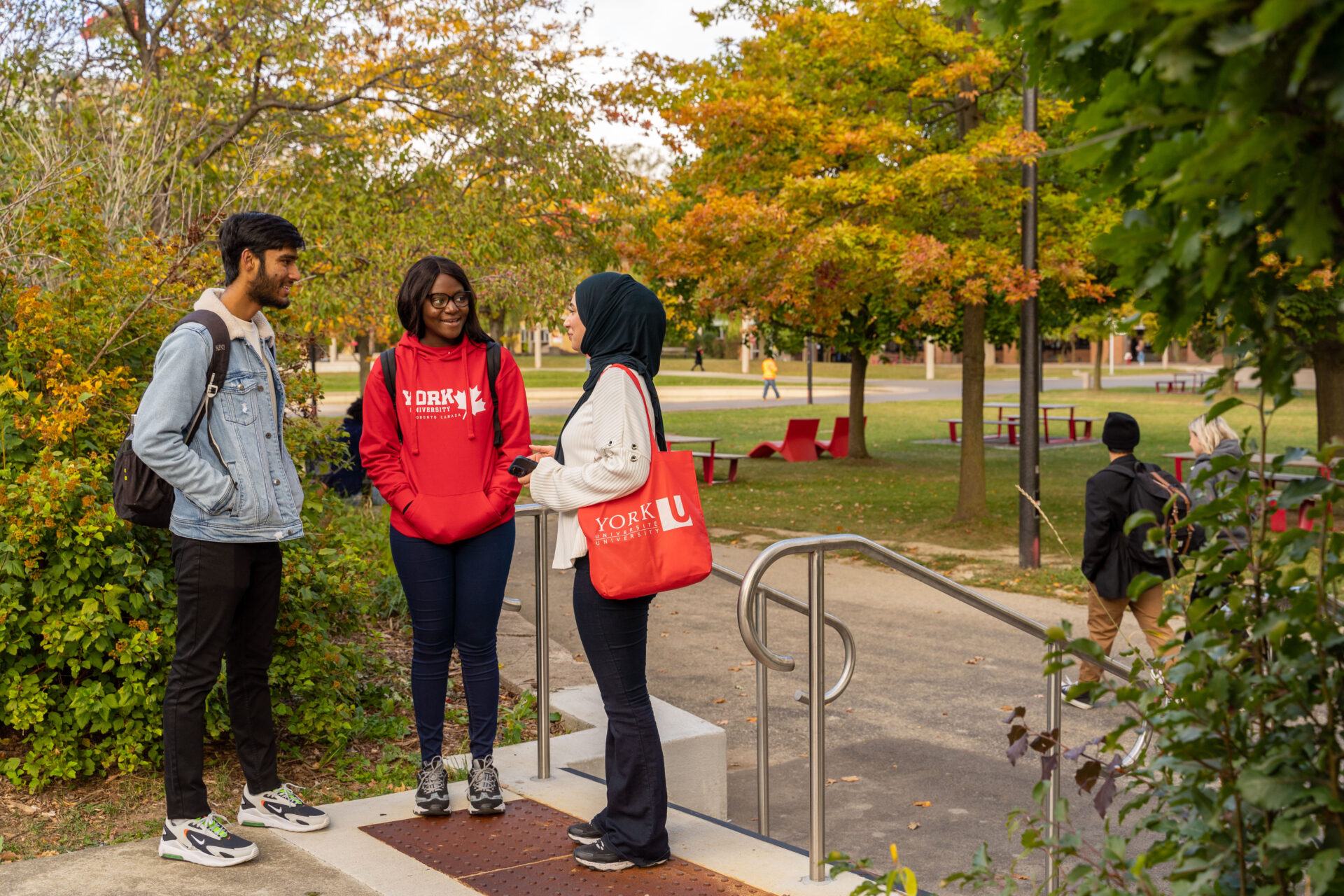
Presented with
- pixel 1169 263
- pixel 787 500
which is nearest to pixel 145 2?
pixel 787 500

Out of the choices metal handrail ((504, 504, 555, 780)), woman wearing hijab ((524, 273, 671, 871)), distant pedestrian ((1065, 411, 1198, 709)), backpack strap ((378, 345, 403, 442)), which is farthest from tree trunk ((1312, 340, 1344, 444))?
backpack strap ((378, 345, 403, 442))

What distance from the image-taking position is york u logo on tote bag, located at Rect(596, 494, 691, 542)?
3377 mm

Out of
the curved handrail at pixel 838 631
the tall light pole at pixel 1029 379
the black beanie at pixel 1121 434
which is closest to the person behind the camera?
the curved handrail at pixel 838 631

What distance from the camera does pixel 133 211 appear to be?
6.73 metres

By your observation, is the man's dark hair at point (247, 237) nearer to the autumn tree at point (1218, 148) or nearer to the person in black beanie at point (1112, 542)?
the autumn tree at point (1218, 148)

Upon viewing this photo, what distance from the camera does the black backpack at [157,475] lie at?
11.5 ft

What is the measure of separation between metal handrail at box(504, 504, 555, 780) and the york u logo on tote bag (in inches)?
39.9

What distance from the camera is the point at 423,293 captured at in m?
3.82

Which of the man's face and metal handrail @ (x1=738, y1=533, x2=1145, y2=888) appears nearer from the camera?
metal handrail @ (x1=738, y1=533, x2=1145, y2=888)

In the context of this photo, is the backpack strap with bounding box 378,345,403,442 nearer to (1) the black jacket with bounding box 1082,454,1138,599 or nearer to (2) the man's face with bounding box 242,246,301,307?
(2) the man's face with bounding box 242,246,301,307

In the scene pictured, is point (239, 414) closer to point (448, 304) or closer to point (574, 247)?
point (448, 304)

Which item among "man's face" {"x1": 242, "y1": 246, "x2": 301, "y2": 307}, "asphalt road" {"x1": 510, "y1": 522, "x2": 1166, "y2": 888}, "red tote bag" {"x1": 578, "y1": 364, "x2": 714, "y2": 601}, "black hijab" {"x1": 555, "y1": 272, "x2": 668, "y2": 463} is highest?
"man's face" {"x1": 242, "y1": 246, "x2": 301, "y2": 307}

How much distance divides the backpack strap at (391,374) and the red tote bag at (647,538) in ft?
2.73

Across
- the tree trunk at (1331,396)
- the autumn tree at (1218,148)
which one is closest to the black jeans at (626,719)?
the autumn tree at (1218,148)
